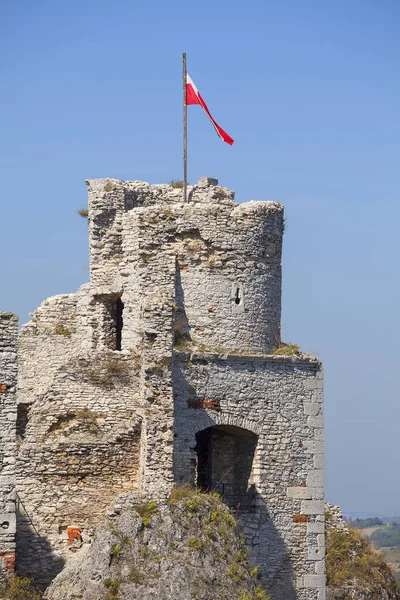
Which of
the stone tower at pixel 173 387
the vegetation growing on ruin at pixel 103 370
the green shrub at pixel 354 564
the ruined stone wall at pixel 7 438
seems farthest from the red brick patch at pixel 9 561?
the green shrub at pixel 354 564

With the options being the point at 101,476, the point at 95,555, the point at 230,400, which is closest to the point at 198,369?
the point at 230,400

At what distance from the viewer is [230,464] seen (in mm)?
36656

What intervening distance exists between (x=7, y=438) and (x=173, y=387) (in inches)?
192

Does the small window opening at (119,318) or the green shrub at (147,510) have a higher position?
the small window opening at (119,318)

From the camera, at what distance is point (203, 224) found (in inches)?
1436

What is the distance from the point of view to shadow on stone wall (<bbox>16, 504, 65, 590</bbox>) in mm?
32938

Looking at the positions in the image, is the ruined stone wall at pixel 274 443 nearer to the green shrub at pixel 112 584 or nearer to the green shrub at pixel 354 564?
the green shrub at pixel 354 564

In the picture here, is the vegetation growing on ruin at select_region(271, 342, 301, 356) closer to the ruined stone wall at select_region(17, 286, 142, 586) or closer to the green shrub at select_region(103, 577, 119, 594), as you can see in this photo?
the ruined stone wall at select_region(17, 286, 142, 586)

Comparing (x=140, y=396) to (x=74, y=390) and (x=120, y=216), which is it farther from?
(x=120, y=216)

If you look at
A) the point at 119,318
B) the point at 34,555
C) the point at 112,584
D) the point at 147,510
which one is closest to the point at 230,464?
the point at 119,318

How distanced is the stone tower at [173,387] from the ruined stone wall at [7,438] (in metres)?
2.22

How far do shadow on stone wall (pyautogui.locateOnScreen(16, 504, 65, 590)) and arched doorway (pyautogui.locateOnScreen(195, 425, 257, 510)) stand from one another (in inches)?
190

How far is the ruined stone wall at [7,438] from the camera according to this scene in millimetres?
30812

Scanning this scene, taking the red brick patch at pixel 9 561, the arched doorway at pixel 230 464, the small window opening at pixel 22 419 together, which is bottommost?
the red brick patch at pixel 9 561
